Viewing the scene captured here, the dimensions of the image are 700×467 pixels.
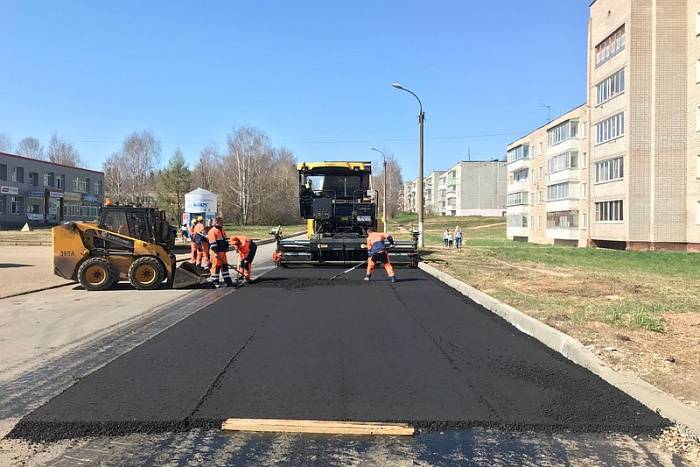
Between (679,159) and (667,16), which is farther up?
(667,16)

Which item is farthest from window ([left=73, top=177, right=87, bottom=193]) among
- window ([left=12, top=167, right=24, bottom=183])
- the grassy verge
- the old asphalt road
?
the old asphalt road

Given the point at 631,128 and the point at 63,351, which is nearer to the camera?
the point at 63,351

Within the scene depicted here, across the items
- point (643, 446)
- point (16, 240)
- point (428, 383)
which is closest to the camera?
point (643, 446)

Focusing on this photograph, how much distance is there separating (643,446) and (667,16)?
125ft

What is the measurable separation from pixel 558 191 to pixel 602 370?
4928 centimetres

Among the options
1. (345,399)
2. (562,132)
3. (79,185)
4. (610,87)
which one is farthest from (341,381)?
(79,185)

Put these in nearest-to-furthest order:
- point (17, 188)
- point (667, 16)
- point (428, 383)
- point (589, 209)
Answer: point (428, 383)
point (667, 16)
point (589, 209)
point (17, 188)

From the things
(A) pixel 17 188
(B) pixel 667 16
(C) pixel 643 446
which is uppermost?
(B) pixel 667 16

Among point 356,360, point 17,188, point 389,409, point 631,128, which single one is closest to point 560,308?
point 356,360

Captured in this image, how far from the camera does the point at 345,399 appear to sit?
→ 17.5ft

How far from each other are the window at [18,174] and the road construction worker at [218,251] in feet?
191

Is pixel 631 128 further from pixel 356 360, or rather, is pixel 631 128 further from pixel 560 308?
pixel 356 360

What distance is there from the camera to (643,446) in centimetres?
434

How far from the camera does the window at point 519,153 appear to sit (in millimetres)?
64250
